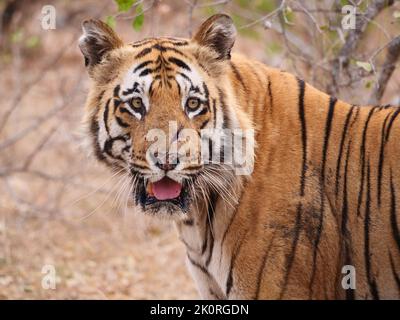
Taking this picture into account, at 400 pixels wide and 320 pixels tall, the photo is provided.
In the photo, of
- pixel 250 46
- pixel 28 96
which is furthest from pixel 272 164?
pixel 250 46

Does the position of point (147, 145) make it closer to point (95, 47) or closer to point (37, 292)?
point (95, 47)

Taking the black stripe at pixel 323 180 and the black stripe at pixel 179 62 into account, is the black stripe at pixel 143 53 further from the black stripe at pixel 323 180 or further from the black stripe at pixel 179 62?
the black stripe at pixel 323 180

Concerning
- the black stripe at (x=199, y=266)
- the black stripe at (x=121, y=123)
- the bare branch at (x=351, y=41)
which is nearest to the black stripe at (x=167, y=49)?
the black stripe at (x=121, y=123)

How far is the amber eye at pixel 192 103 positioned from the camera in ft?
11.5

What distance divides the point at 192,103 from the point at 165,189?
446 mm

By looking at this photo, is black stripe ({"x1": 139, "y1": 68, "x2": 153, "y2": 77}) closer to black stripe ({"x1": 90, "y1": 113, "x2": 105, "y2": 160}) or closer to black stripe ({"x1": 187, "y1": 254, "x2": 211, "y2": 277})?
black stripe ({"x1": 90, "y1": 113, "x2": 105, "y2": 160})

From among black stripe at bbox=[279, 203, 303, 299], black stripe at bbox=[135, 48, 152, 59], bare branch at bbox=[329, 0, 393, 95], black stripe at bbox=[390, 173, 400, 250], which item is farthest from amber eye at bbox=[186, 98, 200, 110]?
bare branch at bbox=[329, 0, 393, 95]

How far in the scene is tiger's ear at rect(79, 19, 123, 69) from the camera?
3643mm

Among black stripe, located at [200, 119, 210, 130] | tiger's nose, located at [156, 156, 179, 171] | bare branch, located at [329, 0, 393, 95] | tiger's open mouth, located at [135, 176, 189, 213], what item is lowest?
tiger's open mouth, located at [135, 176, 189, 213]

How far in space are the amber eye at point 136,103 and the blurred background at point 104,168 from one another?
1.44ft

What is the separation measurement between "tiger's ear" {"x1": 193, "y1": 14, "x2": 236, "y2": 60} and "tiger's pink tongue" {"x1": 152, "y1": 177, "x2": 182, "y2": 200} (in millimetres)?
721

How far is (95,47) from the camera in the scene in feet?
12.2
